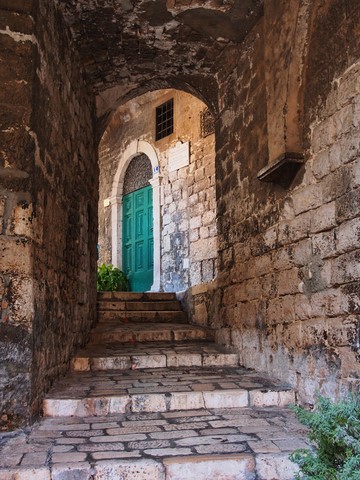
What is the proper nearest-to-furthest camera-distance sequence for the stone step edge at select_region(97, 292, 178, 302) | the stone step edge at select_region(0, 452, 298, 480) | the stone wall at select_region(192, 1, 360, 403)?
the stone step edge at select_region(0, 452, 298, 480)
the stone wall at select_region(192, 1, 360, 403)
the stone step edge at select_region(97, 292, 178, 302)

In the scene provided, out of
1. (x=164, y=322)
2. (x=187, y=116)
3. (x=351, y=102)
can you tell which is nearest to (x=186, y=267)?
(x=164, y=322)

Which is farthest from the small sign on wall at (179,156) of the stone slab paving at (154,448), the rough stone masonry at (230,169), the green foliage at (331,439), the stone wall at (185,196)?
the green foliage at (331,439)

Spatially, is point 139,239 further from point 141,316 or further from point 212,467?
A: point 212,467

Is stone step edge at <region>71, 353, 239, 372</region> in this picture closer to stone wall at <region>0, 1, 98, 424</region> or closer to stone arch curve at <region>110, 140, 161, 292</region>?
stone wall at <region>0, 1, 98, 424</region>

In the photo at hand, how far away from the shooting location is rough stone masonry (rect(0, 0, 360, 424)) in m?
3.34

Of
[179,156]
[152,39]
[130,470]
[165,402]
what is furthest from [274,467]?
[179,156]

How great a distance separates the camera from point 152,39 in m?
5.23

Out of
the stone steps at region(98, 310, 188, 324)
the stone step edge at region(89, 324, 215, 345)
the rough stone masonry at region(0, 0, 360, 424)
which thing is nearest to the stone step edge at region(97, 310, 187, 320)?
the stone steps at region(98, 310, 188, 324)

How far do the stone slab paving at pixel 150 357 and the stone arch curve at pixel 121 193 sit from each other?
4.77 m

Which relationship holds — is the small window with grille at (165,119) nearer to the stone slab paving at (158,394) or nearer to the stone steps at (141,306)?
the stone steps at (141,306)

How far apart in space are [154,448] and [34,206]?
1708 millimetres

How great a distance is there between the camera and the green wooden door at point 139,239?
414 inches

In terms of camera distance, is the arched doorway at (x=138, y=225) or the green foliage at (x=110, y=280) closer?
the green foliage at (x=110, y=280)

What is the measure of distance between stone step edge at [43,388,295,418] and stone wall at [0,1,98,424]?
0.21 meters
